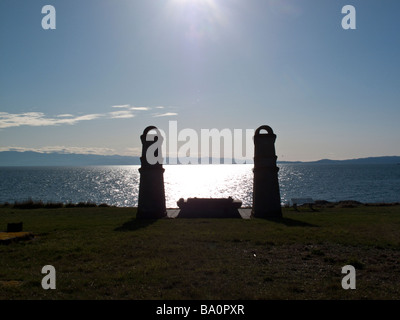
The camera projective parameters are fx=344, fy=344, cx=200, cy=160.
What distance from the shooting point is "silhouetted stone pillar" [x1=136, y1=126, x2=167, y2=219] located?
19.3 meters

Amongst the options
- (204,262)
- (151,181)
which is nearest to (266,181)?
(151,181)

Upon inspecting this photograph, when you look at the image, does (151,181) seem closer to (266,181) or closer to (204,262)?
(266,181)

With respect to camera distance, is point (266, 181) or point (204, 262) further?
point (266, 181)

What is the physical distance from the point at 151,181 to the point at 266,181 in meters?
6.48

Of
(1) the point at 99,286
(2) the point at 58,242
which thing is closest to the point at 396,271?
(1) the point at 99,286

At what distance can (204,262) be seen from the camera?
8.73 meters

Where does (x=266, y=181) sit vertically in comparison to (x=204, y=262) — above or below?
above

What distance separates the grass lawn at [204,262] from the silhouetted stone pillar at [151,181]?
460cm

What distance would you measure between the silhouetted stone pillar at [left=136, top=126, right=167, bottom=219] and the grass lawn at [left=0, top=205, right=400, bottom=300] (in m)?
4.60

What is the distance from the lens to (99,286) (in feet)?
22.8

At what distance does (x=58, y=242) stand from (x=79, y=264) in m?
3.16

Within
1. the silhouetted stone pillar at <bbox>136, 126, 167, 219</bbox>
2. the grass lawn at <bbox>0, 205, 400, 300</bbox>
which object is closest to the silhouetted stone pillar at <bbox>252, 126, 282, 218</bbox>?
the grass lawn at <bbox>0, 205, 400, 300</bbox>

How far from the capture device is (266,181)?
19344mm
